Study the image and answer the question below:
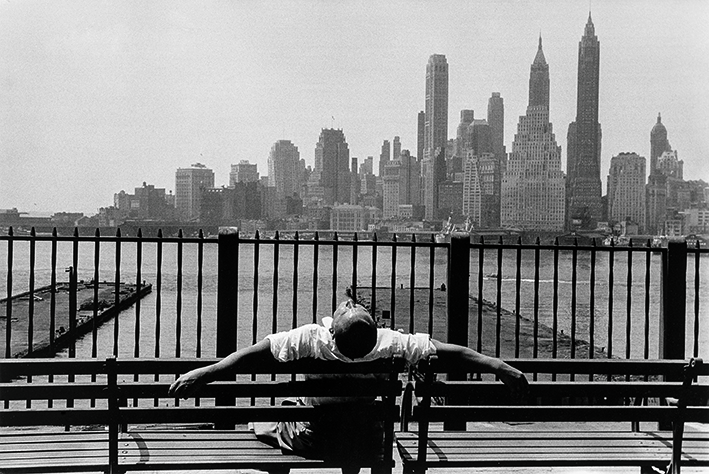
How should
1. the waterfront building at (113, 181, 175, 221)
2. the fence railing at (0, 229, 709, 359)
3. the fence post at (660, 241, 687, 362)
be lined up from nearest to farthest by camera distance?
the fence railing at (0, 229, 709, 359), the fence post at (660, 241, 687, 362), the waterfront building at (113, 181, 175, 221)

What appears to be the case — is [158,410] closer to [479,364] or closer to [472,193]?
[479,364]

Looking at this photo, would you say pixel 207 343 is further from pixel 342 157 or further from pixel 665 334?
pixel 342 157

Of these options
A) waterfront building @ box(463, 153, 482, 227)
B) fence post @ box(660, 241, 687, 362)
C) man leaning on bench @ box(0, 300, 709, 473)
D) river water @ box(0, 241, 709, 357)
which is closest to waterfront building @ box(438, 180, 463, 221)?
waterfront building @ box(463, 153, 482, 227)

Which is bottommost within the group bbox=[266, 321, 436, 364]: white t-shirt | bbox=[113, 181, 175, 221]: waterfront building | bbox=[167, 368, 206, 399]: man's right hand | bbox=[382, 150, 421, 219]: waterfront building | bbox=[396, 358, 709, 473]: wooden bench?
bbox=[396, 358, 709, 473]: wooden bench

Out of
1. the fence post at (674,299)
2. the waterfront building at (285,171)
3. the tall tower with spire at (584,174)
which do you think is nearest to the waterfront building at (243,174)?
the waterfront building at (285,171)

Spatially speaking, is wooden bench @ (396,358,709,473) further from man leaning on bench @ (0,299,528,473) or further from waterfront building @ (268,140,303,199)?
waterfront building @ (268,140,303,199)

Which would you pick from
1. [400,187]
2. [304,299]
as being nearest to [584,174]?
[400,187]

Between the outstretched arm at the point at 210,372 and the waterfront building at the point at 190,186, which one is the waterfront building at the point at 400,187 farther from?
the outstretched arm at the point at 210,372
